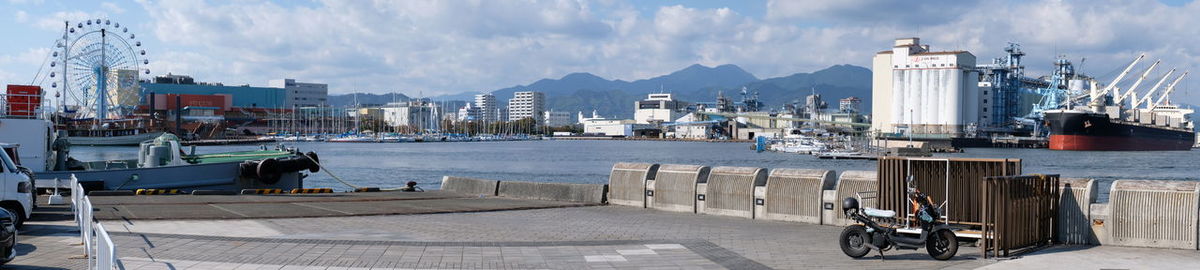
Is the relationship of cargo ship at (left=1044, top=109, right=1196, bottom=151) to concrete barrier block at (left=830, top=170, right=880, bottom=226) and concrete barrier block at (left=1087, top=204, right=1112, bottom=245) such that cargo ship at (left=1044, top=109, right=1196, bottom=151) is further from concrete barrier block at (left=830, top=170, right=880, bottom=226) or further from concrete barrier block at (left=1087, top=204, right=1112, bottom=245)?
concrete barrier block at (left=1087, top=204, right=1112, bottom=245)

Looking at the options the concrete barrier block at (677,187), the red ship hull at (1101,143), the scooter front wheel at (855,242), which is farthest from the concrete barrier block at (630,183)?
the red ship hull at (1101,143)

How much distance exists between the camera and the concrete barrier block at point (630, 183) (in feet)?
74.6

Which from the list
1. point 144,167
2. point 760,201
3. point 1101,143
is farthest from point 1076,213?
point 1101,143

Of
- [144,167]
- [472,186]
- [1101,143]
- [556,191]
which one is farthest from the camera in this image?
[1101,143]

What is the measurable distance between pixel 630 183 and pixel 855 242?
10245 millimetres

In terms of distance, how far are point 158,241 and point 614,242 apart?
6756mm

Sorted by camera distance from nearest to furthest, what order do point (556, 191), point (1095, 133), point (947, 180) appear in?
1. point (947, 180)
2. point (556, 191)
3. point (1095, 133)

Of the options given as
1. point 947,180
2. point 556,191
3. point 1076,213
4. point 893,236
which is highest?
point 947,180

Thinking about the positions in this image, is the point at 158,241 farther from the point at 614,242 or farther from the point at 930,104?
the point at 930,104

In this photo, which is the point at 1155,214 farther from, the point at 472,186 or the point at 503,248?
the point at 472,186

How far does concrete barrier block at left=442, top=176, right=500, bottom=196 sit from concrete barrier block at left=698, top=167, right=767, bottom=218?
339 inches

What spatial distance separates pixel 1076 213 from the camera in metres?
14.5

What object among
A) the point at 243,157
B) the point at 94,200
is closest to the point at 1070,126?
the point at 243,157

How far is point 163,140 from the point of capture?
3478cm
